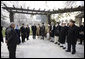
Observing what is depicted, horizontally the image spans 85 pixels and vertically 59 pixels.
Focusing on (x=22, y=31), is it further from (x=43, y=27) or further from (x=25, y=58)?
(x=25, y=58)

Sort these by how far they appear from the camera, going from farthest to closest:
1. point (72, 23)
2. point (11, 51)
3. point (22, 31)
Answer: point (22, 31), point (72, 23), point (11, 51)

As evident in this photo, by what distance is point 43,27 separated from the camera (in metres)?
26.0

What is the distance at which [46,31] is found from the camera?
1027 inches

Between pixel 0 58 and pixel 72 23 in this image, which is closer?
pixel 0 58

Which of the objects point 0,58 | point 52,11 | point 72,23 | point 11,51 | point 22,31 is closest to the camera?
point 11,51

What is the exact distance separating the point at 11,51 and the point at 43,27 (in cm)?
1445

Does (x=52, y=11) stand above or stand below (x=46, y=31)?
above

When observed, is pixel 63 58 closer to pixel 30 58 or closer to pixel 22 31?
pixel 30 58

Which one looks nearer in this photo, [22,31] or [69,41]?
[69,41]

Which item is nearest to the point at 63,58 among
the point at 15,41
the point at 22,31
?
the point at 15,41

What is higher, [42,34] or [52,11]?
[52,11]

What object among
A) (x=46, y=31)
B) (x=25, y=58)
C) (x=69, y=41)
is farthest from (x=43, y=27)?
(x=25, y=58)

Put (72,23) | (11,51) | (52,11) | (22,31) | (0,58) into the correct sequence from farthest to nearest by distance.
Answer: (52,11) → (22,31) → (72,23) → (0,58) → (11,51)

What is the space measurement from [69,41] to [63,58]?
7.30ft
